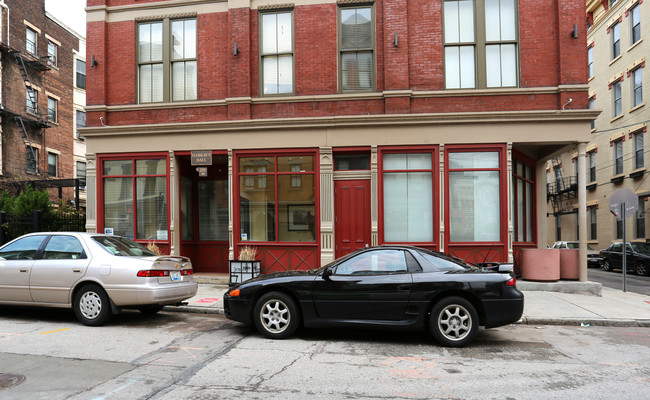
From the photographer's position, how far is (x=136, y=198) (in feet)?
42.4

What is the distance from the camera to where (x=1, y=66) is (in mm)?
23781

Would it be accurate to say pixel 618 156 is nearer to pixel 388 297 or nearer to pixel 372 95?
pixel 372 95

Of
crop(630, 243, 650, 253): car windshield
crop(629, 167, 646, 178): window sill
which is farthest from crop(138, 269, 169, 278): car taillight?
crop(629, 167, 646, 178): window sill

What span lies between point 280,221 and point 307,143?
7.65 ft

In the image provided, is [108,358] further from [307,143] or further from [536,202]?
[536,202]

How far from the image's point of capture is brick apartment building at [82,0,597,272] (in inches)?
451

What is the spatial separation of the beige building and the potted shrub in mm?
19623

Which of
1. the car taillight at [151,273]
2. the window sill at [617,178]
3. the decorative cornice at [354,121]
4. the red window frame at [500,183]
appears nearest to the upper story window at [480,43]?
the decorative cornice at [354,121]

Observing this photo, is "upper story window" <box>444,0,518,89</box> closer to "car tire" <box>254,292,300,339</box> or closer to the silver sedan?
"car tire" <box>254,292,300,339</box>

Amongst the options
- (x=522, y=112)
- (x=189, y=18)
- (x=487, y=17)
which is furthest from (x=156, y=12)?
(x=522, y=112)

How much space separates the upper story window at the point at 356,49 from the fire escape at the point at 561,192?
73.5 feet

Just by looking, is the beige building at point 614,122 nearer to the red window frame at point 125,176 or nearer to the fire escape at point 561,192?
the fire escape at point 561,192

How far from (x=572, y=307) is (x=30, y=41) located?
31221mm

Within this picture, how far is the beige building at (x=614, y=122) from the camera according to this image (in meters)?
23.0
